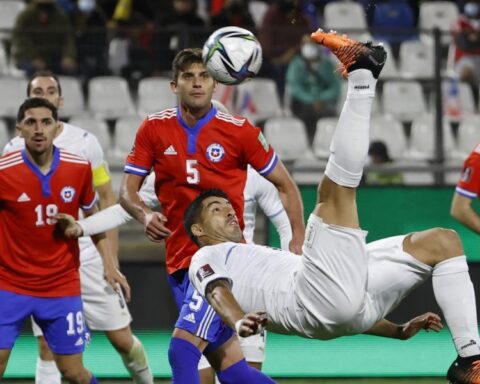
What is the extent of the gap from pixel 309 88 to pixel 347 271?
6.23m

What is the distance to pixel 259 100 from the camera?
39.2ft

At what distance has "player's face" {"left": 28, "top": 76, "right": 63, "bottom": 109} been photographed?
8.20 m

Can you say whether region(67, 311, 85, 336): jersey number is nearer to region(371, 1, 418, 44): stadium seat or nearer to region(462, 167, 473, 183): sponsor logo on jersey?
region(462, 167, 473, 183): sponsor logo on jersey

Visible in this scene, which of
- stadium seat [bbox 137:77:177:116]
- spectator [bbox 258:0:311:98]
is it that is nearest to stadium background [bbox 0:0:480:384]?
spectator [bbox 258:0:311:98]

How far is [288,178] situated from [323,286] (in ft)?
4.42

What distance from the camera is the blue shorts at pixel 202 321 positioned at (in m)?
6.49

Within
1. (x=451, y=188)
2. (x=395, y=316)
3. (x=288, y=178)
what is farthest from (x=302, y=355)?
(x=288, y=178)

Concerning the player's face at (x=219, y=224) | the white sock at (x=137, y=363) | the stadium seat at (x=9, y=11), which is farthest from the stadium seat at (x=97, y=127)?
the player's face at (x=219, y=224)

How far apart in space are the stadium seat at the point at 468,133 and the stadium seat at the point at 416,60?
2.00 feet

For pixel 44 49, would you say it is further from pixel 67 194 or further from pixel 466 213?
pixel 466 213

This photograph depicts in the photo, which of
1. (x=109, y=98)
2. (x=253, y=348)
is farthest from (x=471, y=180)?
(x=109, y=98)

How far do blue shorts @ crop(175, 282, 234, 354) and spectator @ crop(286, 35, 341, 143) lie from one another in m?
5.51

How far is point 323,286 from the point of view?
19.2 ft

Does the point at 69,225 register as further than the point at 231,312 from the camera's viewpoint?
Yes
